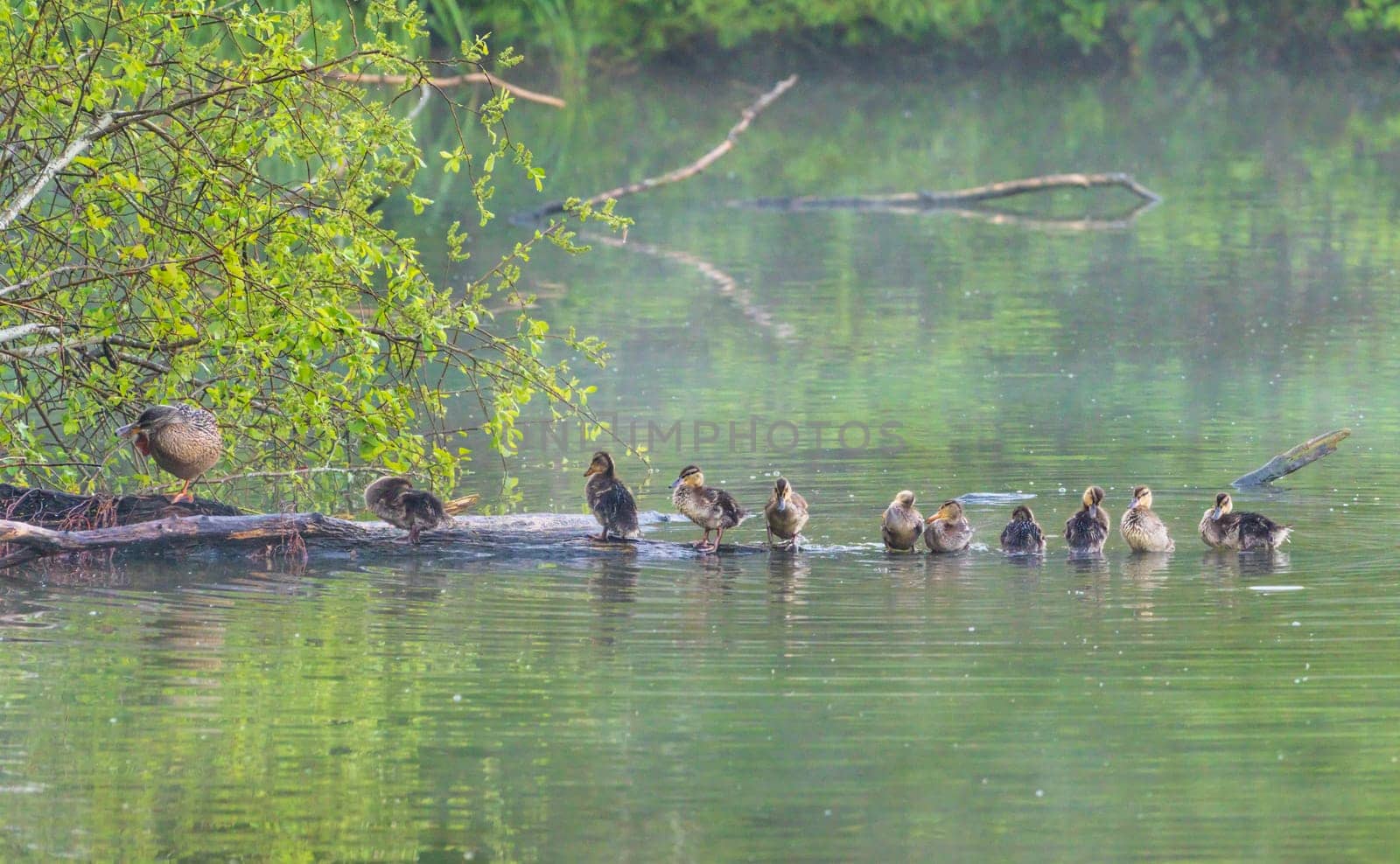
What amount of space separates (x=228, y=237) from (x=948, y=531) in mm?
3966

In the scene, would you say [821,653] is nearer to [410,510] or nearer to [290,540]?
[410,510]

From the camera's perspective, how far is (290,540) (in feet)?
37.5

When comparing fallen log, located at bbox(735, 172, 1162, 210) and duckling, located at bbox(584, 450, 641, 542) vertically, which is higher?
fallen log, located at bbox(735, 172, 1162, 210)

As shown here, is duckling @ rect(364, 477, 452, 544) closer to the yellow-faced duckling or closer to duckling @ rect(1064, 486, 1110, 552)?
the yellow-faced duckling

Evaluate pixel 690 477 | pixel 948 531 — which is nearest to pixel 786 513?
pixel 690 477

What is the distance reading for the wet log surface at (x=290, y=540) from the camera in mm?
11117

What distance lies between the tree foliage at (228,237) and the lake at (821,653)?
40.9 inches

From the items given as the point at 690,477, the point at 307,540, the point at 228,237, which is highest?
the point at 228,237

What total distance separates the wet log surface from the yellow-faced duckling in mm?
238

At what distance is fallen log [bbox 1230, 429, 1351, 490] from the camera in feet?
42.8

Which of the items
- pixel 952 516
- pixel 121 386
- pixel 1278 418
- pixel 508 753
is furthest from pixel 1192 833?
pixel 1278 418

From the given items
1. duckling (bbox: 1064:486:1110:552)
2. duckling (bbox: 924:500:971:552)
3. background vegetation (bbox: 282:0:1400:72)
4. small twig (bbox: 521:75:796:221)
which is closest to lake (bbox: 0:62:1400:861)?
duckling (bbox: 924:500:971:552)

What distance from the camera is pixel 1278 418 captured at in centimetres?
1580

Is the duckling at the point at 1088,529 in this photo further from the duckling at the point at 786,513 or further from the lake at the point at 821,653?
the duckling at the point at 786,513
